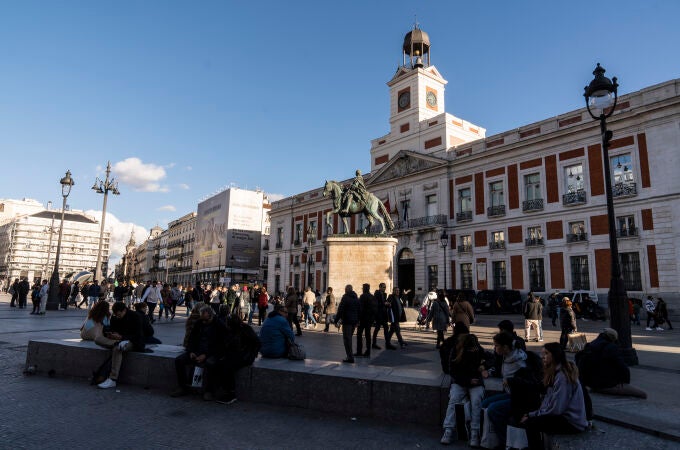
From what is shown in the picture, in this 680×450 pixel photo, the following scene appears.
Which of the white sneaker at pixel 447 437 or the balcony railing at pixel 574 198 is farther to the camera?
the balcony railing at pixel 574 198

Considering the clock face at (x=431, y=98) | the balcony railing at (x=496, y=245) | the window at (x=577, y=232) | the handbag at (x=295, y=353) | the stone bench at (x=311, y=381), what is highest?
the clock face at (x=431, y=98)

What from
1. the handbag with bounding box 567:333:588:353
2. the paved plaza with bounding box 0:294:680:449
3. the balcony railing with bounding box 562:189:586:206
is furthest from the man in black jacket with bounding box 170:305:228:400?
the balcony railing with bounding box 562:189:586:206

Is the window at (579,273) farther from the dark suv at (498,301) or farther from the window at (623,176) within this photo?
the window at (623,176)

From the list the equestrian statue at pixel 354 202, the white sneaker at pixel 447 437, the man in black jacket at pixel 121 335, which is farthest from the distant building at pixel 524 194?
the white sneaker at pixel 447 437

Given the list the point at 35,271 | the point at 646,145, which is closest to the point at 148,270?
the point at 35,271

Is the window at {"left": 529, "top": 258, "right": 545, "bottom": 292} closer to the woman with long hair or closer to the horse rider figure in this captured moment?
the horse rider figure

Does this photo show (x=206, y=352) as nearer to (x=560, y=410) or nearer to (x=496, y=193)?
(x=560, y=410)

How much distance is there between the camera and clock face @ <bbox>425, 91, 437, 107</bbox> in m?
41.9

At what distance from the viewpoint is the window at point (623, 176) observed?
85.0ft

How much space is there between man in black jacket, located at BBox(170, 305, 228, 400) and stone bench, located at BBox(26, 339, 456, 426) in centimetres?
33

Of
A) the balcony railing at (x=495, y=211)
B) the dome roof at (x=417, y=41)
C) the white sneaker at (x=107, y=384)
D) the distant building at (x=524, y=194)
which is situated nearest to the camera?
the white sneaker at (x=107, y=384)

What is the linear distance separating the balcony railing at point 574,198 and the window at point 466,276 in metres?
8.06

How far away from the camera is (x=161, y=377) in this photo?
6.42 m

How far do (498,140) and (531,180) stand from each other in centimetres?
413
